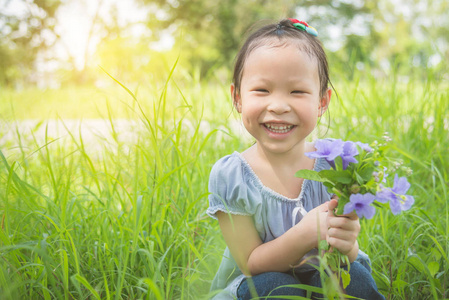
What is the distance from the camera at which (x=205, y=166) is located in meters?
2.32

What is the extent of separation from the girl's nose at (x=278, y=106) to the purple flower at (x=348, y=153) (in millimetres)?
359

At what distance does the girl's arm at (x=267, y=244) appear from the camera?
128 cm

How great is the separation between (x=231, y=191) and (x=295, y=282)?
36 cm

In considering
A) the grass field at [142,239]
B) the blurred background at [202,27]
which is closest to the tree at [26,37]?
the blurred background at [202,27]

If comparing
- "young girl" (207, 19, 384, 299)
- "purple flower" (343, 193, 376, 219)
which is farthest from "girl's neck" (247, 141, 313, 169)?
"purple flower" (343, 193, 376, 219)

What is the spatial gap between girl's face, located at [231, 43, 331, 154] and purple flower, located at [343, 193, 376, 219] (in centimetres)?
44

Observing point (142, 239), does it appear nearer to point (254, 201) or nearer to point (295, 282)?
point (254, 201)

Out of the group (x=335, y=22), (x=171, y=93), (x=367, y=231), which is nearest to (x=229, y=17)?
(x=335, y=22)

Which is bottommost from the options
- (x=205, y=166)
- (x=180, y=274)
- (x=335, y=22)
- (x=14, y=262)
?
(x=180, y=274)

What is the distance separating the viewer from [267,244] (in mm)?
1391

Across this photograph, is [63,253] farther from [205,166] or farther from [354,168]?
[205,166]

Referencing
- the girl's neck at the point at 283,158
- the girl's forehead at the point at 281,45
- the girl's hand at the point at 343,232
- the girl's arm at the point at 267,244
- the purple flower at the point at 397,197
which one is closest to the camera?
the purple flower at the point at 397,197

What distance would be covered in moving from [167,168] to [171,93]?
134 cm

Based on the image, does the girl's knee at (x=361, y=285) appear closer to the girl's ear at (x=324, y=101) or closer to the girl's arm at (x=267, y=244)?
the girl's arm at (x=267, y=244)
